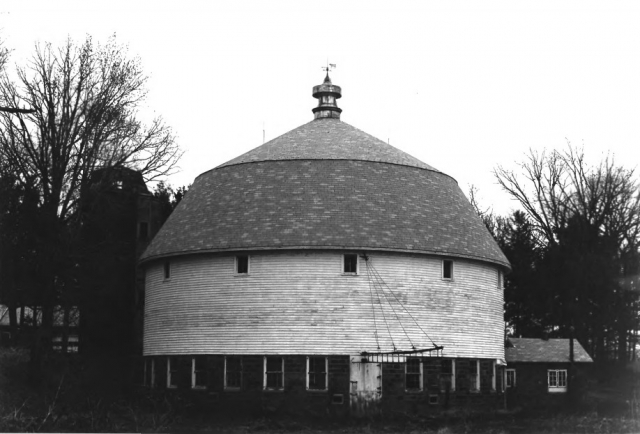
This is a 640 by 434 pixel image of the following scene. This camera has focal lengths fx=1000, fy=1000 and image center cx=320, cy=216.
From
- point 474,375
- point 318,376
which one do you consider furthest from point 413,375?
point 318,376

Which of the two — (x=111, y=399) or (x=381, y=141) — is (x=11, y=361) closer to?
(x=111, y=399)

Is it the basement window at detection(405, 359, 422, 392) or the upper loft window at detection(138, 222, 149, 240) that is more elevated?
the upper loft window at detection(138, 222, 149, 240)

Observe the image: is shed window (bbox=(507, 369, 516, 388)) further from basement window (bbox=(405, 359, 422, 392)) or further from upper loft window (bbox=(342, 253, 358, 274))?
upper loft window (bbox=(342, 253, 358, 274))

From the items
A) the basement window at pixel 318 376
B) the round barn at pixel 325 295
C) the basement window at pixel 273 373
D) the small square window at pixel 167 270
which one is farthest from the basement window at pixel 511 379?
the small square window at pixel 167 270

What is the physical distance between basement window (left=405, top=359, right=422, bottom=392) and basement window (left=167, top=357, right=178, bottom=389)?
27.4 feet

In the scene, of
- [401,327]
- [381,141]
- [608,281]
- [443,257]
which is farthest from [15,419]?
[608,281]

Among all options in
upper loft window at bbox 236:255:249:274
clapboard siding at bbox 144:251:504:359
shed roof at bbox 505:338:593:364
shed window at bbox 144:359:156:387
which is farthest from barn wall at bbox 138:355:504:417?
shed roof at bbox 505:338:593:364

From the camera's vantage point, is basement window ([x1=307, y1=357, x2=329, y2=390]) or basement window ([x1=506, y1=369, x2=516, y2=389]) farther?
basement window ([x1=506, y1=369, x2=516, y2=389])

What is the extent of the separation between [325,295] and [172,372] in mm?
6726

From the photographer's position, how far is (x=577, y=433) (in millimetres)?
28906

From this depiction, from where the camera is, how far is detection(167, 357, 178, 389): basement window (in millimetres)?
35969

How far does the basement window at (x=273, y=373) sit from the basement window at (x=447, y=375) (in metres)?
5.58

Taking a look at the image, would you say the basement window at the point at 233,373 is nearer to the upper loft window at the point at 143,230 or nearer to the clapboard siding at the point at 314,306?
the clapboard siding at the point at 314,306

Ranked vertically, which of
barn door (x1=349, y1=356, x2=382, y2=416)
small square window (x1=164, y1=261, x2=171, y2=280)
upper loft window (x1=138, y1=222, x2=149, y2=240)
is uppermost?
upper loft window (x1=138, y1=222, x2=149, y2=240)
